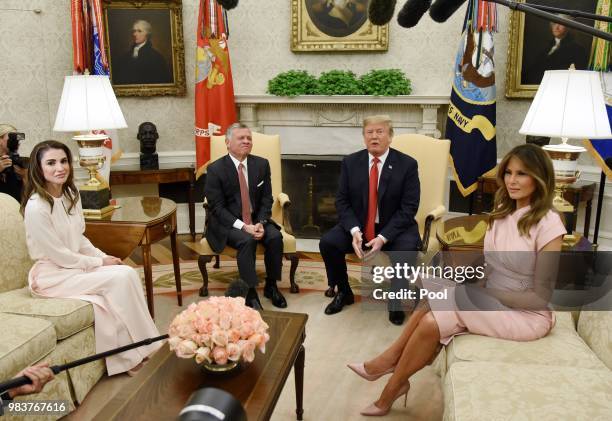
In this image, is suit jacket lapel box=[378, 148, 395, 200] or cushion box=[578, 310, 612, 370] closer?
cushion box=[578, 310, 612, 370]

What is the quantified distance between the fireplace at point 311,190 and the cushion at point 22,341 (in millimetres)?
3500

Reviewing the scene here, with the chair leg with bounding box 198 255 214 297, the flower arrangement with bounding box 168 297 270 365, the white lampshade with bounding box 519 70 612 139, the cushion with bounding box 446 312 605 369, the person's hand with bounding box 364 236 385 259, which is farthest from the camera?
the chair leg with bounding box 198 255 214 297

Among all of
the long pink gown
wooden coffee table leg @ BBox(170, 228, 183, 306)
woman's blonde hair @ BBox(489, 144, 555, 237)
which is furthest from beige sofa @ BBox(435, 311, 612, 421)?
wooden coffee table leg @ BBox(170, 228, 183, 306)

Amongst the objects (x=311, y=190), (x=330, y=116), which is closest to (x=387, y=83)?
(x=330, y=116)

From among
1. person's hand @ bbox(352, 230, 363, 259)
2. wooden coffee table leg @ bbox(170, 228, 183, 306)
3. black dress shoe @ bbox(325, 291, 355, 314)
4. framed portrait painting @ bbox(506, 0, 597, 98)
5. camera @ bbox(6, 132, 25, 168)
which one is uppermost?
framed portrait painting @ bbox(506, 0, 597, 98)

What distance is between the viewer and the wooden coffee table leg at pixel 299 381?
2502 mm

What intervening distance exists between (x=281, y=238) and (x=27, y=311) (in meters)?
1.81

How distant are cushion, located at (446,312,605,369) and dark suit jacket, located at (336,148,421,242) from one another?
1528 millimetres

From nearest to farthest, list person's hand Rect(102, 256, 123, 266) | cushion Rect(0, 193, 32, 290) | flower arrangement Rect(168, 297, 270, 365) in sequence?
1. flower arrangement Rect(168, 297, 270, 365)
2. cushion Rect(0, 193, 32, 290)
3. person's hand Rect(102, 256, 123, 266)

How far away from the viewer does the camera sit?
13.0 feet

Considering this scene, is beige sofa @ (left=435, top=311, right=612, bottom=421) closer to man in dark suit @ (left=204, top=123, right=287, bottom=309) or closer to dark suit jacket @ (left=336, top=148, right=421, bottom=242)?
dark suit jacket @ (left=336, top=148, right=421, bottom=242)

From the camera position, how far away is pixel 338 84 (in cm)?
548

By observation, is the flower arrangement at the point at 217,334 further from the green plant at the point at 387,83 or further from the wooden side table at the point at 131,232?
the green plant at the point at 387,83

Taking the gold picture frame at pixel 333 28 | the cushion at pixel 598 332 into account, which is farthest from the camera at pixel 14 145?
the cushion at pixel 598 332
